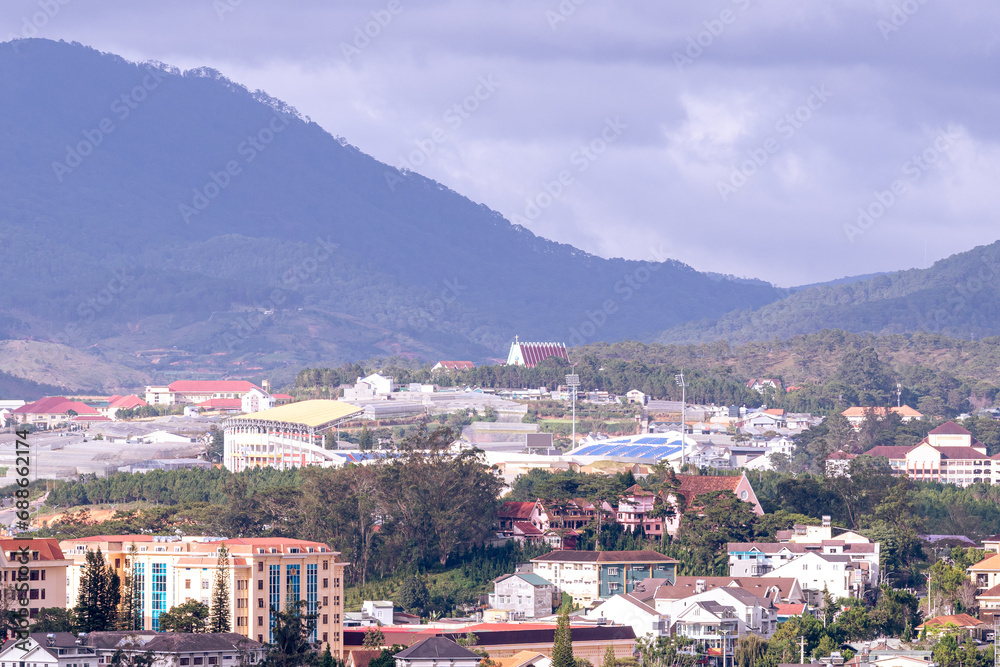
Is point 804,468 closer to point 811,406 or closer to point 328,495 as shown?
point 811,406

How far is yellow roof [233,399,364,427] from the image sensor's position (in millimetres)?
123025

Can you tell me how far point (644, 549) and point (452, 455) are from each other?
1135 cm

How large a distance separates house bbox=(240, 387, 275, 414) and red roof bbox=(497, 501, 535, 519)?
69.7 meters

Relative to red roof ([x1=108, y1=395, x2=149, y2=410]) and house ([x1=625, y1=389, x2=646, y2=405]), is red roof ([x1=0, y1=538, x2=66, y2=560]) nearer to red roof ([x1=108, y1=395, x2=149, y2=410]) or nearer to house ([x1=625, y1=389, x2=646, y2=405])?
house ([x1=625, y1=389, x2=646, y2=405])

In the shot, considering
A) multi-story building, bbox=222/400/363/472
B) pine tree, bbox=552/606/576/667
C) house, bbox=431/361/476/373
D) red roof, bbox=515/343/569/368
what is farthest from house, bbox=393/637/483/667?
red roof, bbox=515/343/569/368

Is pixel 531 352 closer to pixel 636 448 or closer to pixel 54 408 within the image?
pixel 54 408

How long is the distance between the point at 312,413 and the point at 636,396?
36.1 metres

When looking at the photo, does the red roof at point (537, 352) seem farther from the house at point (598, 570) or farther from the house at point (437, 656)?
the house at point (437, 656)

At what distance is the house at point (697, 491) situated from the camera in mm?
86688

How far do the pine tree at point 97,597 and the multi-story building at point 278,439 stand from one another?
153 ft

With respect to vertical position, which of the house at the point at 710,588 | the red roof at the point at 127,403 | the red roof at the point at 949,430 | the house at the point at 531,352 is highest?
the house at the point at 531,352

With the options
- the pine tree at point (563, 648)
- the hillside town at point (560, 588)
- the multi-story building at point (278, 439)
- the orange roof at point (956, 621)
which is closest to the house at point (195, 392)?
the multi-story building at point (278, 439)

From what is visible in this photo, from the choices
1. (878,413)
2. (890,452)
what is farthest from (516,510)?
(878,413)

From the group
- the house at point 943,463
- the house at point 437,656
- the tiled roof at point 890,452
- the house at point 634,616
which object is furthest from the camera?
the tiled roof at point 890,452
